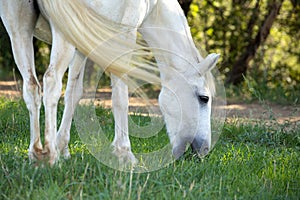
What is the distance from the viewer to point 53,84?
13.2ft

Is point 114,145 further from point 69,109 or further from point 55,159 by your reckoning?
point 55,159

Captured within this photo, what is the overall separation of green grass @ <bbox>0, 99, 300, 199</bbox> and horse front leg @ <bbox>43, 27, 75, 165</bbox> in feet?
0.55

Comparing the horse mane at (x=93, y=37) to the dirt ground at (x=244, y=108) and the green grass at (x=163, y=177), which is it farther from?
the dirt ground at (x=244, y=108)

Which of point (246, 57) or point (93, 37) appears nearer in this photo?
point (93, 37)

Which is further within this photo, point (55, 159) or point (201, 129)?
point (201, 129)

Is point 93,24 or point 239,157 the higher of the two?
point 93,24

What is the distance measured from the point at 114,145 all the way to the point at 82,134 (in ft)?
2.69

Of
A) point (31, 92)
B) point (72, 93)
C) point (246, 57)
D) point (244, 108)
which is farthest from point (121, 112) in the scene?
point (246, 57)

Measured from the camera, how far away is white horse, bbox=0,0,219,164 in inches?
155

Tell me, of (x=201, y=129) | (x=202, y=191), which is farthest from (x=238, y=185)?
(x=201, y=129)

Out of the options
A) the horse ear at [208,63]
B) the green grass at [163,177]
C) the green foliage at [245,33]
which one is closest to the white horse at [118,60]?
the horse ear at [208,63]

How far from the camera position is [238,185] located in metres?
3.74

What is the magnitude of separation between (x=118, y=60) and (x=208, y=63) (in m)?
0.79

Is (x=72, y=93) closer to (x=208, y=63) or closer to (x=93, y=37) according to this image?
(x=93, y=37)
